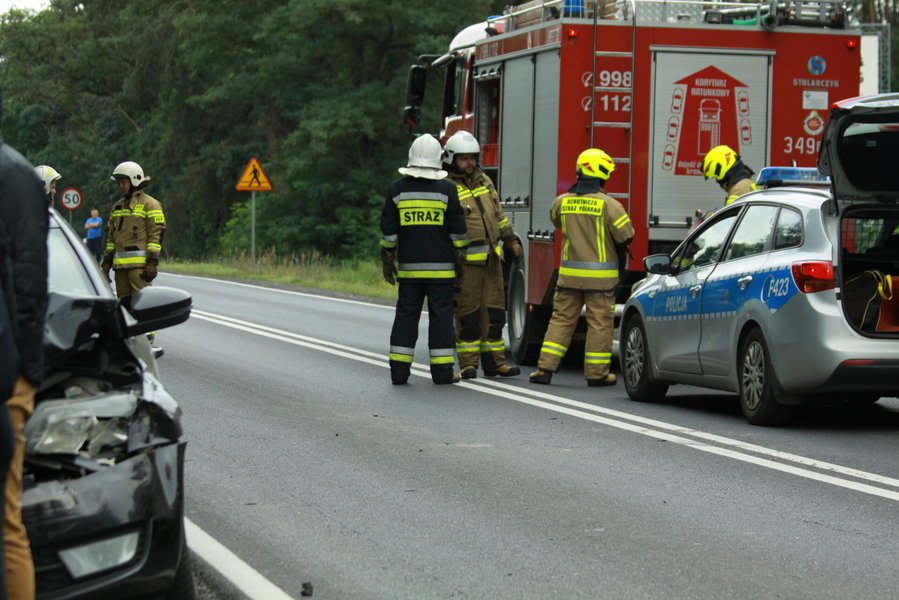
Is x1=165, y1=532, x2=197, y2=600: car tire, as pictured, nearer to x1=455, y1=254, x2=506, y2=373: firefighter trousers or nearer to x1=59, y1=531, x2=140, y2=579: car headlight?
x1=59, y1=531, x2=140, y2=579: car headlight

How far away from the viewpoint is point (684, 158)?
14.3 metres

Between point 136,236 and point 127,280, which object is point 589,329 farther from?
point 127,280

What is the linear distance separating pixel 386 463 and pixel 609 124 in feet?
19.3

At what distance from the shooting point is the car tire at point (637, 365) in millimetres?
12172

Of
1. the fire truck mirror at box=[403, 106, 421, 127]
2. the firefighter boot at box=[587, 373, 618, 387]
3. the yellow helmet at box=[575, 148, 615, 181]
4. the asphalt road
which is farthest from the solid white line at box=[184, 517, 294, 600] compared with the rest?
the fire truck mirror at box=[403, 106, 421, 127]

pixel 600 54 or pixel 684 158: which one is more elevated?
pixel 600 54

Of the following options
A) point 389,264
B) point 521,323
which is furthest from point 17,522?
point 521,323

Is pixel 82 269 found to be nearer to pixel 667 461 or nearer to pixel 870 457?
pixel 667 461

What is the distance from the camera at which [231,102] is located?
5406cm

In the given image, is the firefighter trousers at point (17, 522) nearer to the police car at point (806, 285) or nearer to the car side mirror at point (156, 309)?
the car side mirror at point (156, 309)

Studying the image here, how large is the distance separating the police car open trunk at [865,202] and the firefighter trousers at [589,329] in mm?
2781

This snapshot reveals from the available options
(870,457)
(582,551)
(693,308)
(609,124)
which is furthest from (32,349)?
(609,124)

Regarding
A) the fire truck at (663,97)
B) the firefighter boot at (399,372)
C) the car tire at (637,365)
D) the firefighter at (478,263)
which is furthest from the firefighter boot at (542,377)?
the fire truck at (663,97)

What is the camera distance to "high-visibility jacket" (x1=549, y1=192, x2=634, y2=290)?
1313 centimetres
